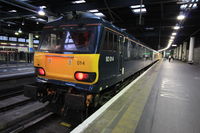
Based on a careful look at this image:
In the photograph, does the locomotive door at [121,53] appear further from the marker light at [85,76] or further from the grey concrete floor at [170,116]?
the marker light at [85,76]

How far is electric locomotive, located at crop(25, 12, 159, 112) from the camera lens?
10.1ft

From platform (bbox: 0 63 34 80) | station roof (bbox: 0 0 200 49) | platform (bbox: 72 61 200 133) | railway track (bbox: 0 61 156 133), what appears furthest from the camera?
station roof (bbox: 0 0 200 49)

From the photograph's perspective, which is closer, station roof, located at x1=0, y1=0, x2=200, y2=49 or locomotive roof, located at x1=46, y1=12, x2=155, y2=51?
locomotive roof, located at x1=46, y1=12, x2=155, y2=51

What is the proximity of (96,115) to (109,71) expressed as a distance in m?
1.35

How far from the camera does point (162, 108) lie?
337cm

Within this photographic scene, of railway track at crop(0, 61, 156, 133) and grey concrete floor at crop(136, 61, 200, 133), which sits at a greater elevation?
grey concrete floor at crop(136, 61, 200, 133)

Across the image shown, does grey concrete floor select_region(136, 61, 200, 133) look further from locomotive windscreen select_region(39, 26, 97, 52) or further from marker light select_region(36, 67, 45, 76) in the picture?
marker light select_region(36, 67, 45, 76)

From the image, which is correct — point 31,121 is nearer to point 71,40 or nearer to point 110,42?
point 71,40

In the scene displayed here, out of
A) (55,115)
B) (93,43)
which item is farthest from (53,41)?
(55,115)

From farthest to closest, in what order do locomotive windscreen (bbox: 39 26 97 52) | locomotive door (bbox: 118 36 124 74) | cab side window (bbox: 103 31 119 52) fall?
locomotive door (bbox: 118 36 124 74), cab side window (bbox: 103 31 119 52), locomotive windscreen (bbox: 39 26 97 52)

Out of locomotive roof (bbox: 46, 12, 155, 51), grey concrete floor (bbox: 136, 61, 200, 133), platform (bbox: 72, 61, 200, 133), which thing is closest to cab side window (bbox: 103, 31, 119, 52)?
locomotive roof (bbox: 46, 12, 155, 51)

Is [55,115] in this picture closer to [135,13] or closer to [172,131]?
[172,131]

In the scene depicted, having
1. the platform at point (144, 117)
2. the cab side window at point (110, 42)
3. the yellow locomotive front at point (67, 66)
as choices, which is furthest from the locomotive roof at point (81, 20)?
the platform at point (144, 117)

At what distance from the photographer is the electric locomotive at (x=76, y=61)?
10.1 feet
